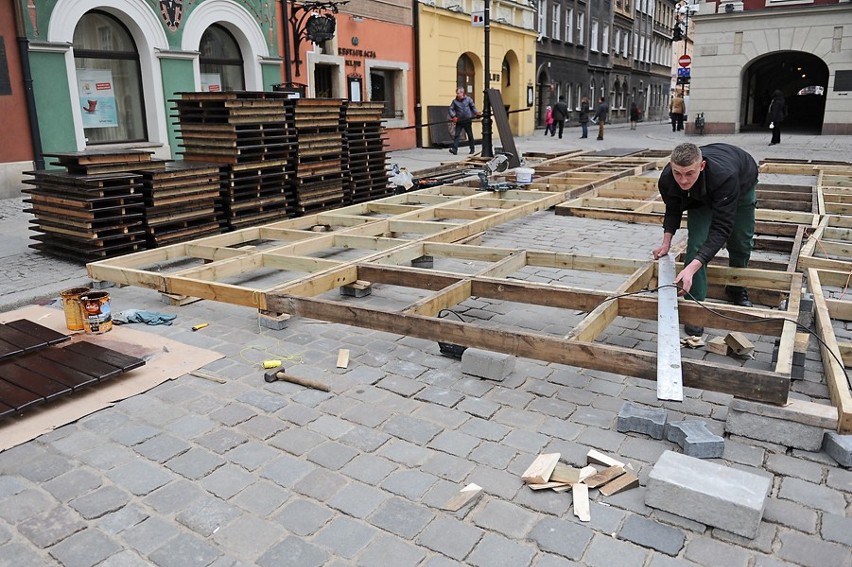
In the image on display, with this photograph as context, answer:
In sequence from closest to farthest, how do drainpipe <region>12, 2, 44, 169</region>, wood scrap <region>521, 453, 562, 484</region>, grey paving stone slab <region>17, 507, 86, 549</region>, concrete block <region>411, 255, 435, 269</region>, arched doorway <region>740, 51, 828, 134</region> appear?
grey paving stone slab <region>17, 507, 86, 549</region> < wood scrap <region>521, 453, 562, 484</region> < concrete block <region>411, 255, 435, 269</region> < drainpipe <region>12, 2, 44, 169</region> < arched doorway <region>740, 51, 828, 134</region>

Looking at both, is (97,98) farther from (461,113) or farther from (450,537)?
(450,537)

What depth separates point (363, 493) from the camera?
109 inches

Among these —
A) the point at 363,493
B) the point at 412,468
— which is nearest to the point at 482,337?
the point at 412,468

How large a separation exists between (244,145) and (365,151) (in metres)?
2.44

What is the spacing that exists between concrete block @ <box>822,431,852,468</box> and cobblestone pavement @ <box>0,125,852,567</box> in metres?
0.05

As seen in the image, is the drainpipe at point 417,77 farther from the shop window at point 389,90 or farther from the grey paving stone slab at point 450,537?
the grey paving stone slab at point 450,537

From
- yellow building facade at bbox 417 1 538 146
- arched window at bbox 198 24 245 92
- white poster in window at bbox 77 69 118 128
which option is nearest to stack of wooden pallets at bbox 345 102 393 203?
arched window at bbox 198 24 245 92

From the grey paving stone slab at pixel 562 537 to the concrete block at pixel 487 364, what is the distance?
135 centimetres

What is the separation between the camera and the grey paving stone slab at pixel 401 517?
2533 mm

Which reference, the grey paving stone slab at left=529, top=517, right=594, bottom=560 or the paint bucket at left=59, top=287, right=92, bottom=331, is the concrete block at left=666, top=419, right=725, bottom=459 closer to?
the grey paving stone slab at left=529, top=517, right=594, bottom=560

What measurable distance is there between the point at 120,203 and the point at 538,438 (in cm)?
537

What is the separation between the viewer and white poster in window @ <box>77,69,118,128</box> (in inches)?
461

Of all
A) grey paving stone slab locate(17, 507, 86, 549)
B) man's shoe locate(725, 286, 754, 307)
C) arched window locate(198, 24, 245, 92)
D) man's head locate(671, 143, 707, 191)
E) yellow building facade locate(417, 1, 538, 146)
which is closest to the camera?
grey paving stone slab locate(17, 507, 86, 549)

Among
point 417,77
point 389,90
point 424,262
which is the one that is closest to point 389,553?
point 424,262
